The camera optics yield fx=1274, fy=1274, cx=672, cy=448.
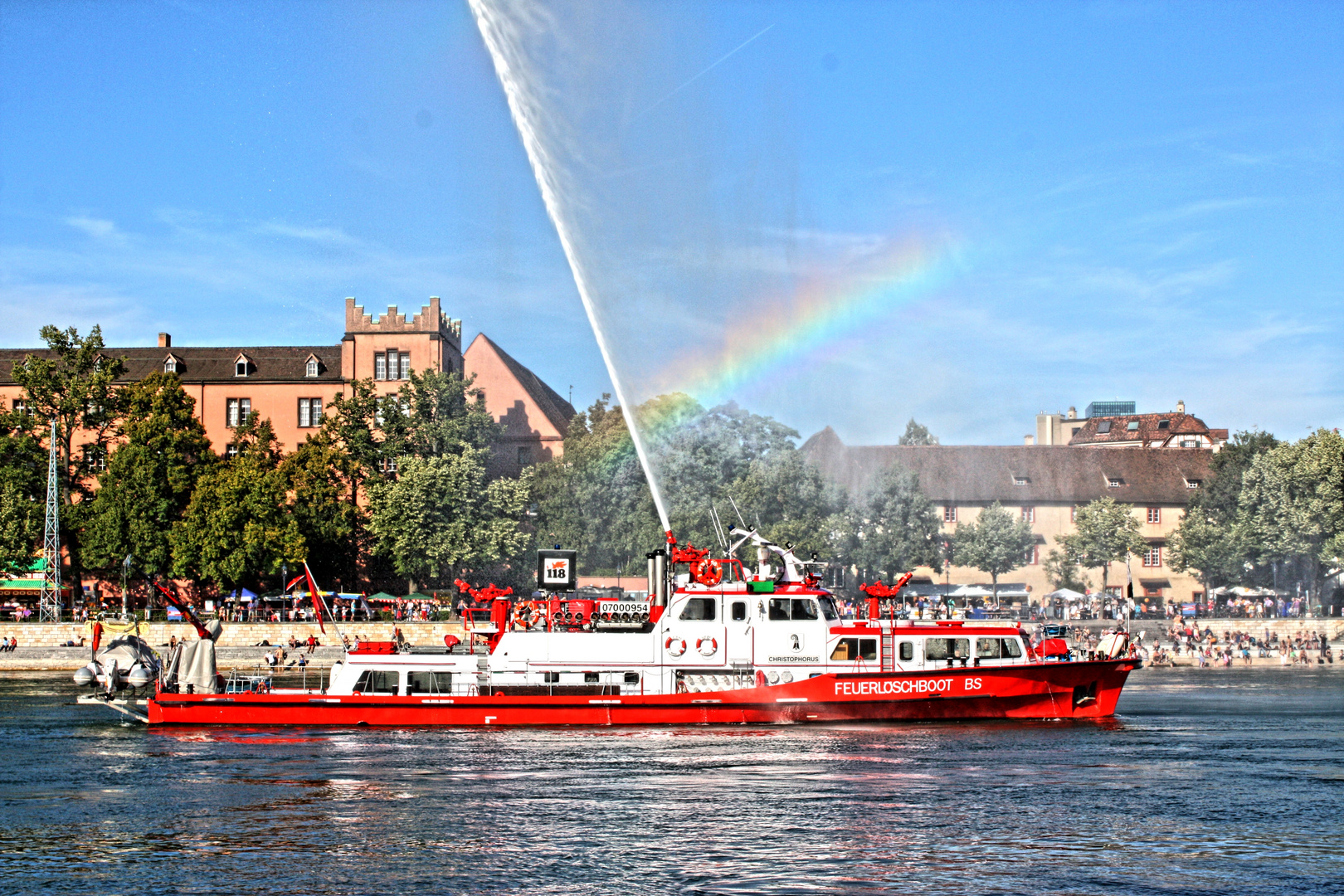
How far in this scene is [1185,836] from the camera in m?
25.2

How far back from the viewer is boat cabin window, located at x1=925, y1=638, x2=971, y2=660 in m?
38.8

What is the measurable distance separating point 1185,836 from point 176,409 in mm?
72226

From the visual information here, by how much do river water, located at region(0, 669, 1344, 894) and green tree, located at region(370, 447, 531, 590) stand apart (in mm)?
40210

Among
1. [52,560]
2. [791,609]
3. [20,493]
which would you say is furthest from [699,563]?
[20,493]

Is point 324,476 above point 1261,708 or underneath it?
above

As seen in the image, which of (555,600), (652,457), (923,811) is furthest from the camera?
(652,457)

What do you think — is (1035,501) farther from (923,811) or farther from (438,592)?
(923,811)

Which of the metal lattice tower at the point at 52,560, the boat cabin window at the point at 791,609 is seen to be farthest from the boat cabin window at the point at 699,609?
the metal lattice tower at the point at 52,560

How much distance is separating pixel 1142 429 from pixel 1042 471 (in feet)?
131

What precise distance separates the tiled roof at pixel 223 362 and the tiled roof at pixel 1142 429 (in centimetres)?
8599

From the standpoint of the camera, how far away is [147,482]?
→ 260 ft

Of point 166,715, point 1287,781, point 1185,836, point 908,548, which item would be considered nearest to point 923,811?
point 1185,836

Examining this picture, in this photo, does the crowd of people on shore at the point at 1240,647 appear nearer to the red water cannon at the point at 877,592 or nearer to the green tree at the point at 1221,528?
the green tree at the point at 1221,528

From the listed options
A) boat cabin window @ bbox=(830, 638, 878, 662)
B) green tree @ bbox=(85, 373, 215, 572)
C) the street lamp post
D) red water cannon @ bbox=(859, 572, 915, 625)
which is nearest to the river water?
boat cabin window @ bbox=(830, 638, 878, 662)
